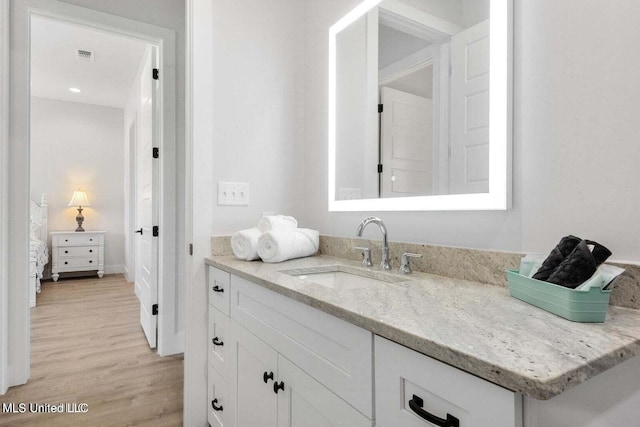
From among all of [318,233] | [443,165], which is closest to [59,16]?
[318,233]

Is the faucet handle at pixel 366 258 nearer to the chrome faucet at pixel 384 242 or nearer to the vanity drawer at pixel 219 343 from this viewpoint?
the chrome faucet at pixel 384 242

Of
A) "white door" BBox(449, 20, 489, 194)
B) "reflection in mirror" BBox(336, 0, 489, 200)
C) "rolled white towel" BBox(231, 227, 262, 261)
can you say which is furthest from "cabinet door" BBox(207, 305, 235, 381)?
"white door" BBox(449, 20, 489, 194)

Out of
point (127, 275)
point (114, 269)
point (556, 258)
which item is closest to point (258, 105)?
point (556, 258)

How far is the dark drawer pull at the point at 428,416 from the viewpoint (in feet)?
1.79

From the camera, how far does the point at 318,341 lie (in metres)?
0.87

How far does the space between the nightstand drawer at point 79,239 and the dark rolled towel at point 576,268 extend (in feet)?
19.6

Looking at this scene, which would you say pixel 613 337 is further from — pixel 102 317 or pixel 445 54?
pixel 102 317

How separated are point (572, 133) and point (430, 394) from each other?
739 millimetres

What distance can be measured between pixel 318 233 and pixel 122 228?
5.11m

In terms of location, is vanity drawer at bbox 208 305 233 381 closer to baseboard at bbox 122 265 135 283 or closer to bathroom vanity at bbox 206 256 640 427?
bathroom vanity at bbox 206 256 640 427

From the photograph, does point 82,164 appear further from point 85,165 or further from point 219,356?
point 219,356

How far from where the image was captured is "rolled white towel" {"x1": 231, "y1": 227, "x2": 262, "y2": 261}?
→ 4.93 feet

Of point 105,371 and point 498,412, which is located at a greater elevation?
point 498,412

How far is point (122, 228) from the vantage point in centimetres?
575
